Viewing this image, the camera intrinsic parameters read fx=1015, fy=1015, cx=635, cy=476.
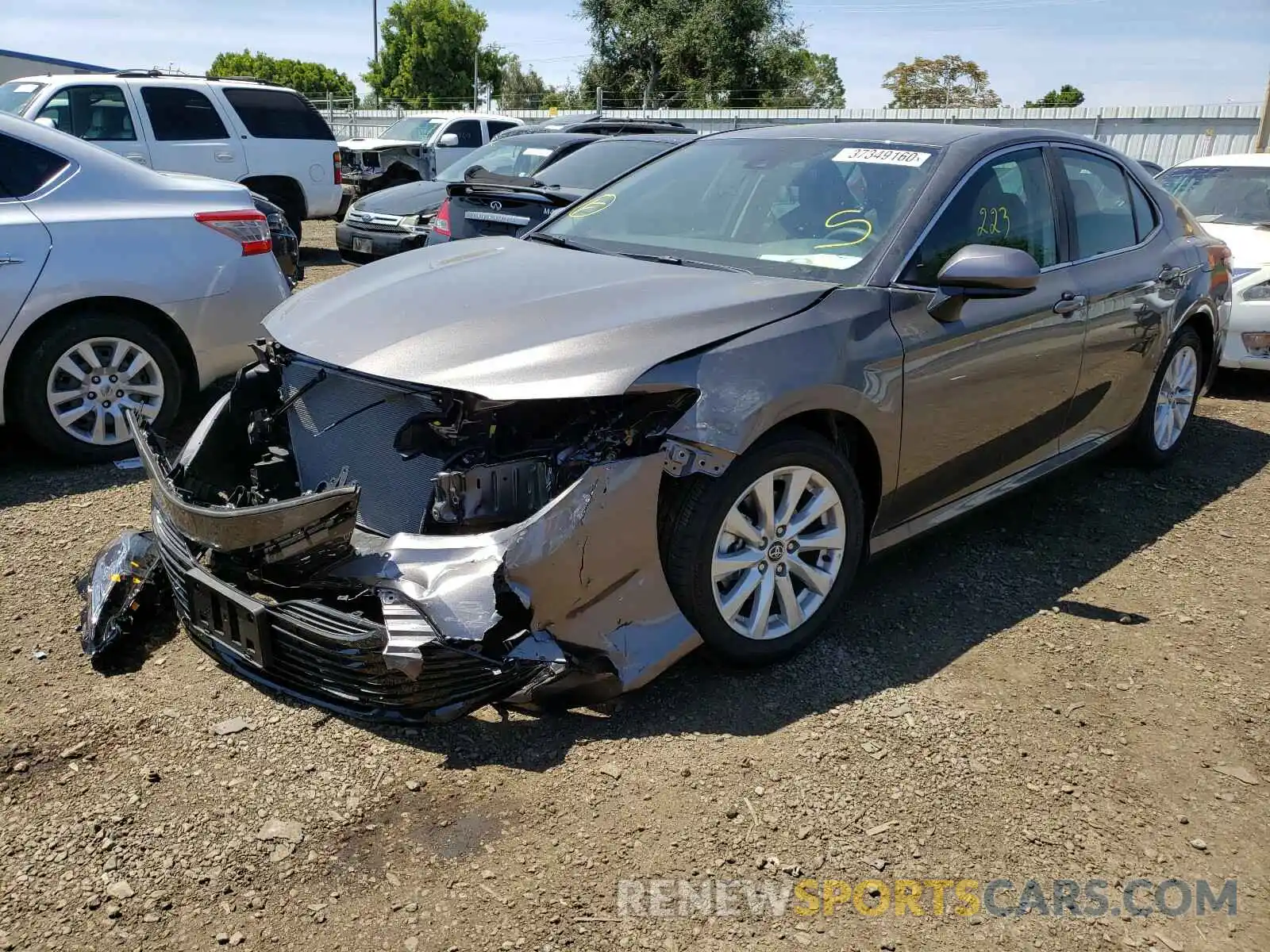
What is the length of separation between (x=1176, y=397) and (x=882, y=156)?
8.73ft

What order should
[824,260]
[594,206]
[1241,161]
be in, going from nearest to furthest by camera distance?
1. [824,260]
2. [594,206]
3. [1241,161]

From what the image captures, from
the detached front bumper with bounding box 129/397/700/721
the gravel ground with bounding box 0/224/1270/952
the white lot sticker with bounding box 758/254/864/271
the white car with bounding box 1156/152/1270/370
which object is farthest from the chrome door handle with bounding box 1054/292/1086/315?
the white car with bounding box 1156/152/1270/370

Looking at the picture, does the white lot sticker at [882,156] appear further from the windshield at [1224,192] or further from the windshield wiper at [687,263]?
the windshield at [1224,192]

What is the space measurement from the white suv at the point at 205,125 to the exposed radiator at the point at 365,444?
8.95 meters

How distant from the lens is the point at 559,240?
13.9 ft

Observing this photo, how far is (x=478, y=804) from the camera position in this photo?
271cm

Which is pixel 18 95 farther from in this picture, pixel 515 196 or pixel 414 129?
pixel 414 129

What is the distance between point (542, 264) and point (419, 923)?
7.56ft

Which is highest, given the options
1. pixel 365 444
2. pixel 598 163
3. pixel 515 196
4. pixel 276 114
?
pixel 276 114

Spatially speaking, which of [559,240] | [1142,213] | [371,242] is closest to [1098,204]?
[1142,213]

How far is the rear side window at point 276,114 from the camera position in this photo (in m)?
12.1

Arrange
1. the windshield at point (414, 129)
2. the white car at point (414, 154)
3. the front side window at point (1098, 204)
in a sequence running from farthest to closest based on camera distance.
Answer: the windshield at point (414, 129), the white car at point (414, 154), the front side window at point (1098, 204)

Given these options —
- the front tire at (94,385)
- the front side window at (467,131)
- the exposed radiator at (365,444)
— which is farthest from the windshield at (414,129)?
the exposed radiator at (365,444)

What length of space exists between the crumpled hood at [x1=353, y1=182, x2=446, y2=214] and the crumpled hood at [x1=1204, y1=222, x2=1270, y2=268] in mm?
7208
